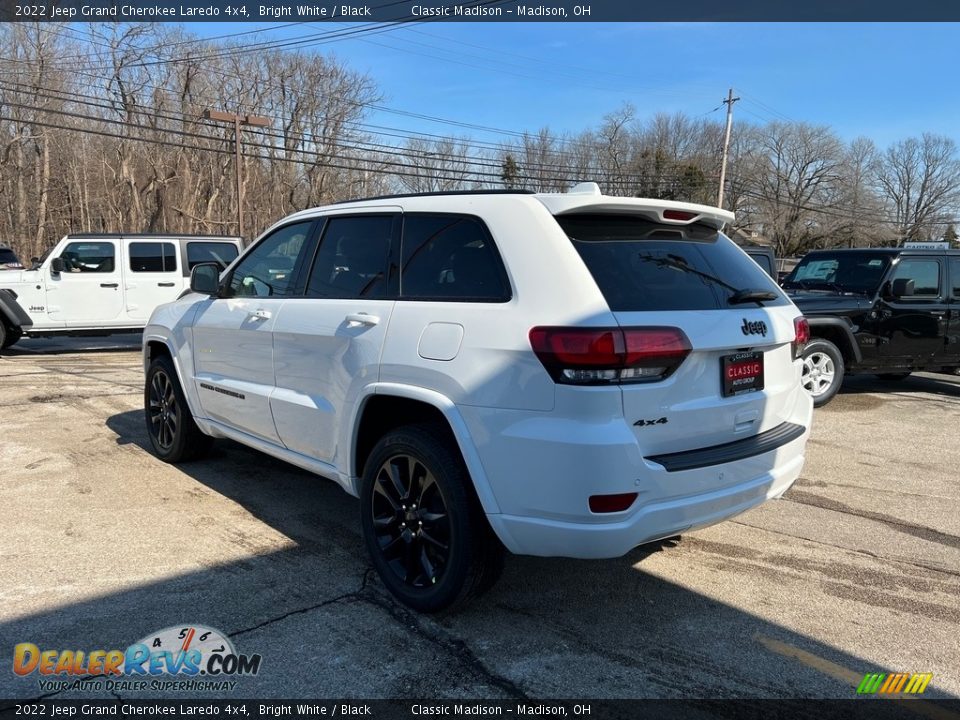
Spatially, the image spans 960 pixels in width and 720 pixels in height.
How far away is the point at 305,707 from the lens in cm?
258

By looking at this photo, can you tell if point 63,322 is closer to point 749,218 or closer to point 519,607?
point 519,607

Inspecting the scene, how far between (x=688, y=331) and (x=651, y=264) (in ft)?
1.31

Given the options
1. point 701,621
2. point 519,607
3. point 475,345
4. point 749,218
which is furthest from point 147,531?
point 749,218

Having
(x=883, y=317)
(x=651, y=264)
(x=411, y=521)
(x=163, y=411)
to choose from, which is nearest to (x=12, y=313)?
(x=163, y=411)

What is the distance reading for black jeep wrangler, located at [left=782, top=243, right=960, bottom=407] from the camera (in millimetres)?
7949

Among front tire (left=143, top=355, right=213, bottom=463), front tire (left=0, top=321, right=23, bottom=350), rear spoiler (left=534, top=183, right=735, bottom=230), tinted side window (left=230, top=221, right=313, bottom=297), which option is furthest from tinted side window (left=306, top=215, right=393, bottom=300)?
front tire (left=0, top=321, right=23, bottom=350)

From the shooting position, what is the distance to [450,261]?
324 centimetres

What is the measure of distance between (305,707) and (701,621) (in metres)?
1.81

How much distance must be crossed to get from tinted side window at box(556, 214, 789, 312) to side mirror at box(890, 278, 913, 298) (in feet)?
18.9

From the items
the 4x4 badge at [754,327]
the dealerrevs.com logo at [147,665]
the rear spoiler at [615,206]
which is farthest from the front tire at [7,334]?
the 4x4 badge at [754,327]

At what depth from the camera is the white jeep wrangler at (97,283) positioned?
12094 millimetres

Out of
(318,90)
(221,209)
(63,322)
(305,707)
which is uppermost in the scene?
(318,90)

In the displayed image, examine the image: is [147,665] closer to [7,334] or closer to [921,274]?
[921,274]

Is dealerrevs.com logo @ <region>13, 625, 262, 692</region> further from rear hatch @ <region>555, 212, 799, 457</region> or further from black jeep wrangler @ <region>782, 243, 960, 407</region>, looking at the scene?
black jeep wrangler @ <region>782, 243, 960, 407</region>
